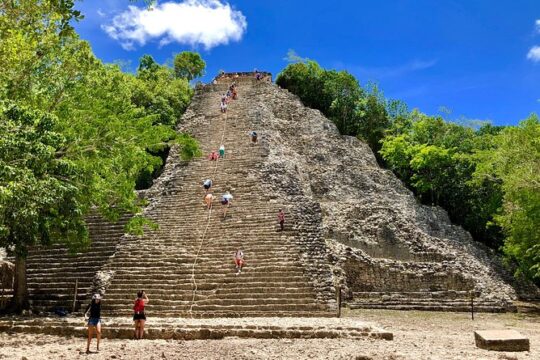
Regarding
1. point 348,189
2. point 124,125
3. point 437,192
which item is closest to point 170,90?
point 348,189

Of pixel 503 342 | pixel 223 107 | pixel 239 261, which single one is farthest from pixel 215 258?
pixel 223 107

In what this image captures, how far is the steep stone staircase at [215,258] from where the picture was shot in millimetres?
13258

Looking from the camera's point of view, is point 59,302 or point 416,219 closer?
point 59,302

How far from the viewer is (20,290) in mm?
14094

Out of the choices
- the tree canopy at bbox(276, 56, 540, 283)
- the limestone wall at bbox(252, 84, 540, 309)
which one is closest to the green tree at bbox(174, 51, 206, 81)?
the tree canopy at bbox(276, 56, 540, 283)

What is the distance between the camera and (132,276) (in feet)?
48.2

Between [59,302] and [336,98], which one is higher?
[336,98]

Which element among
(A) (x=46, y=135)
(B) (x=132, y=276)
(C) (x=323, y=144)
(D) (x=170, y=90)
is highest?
(D) (x=170, y=90)

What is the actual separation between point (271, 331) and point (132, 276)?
6146mm

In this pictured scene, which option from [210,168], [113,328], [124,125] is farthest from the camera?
[210,168]

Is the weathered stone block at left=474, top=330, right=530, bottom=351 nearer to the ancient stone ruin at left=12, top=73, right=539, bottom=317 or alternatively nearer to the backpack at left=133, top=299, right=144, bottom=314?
the ancient stone ruin at left=12, top=73, right=539, bottom=317

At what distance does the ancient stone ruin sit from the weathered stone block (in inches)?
182

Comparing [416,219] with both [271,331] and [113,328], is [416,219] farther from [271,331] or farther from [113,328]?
[113,328]

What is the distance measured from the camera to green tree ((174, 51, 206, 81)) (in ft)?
164
